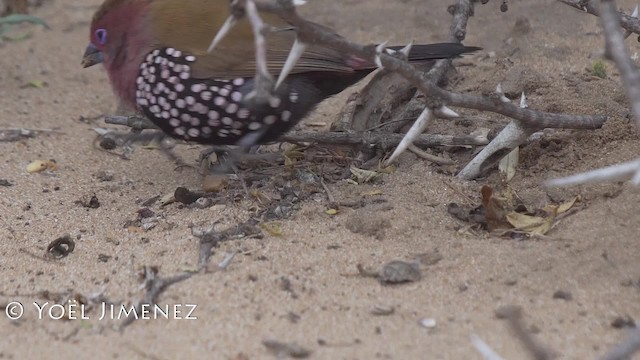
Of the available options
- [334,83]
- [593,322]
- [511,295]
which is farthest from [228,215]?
[593,322]

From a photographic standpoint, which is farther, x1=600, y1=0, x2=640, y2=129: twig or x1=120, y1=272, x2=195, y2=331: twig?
x1=120, y1=272, x2=195, y2=331: twig

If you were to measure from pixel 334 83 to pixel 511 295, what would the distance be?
1.24 meters

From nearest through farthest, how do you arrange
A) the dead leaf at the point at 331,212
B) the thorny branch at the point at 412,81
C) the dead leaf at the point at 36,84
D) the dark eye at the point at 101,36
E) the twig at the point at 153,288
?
the thorny branch at the point at 412,81 → the twig at the point at 153,288 → the dead leaf at the point at 331,212 → the dark eye at the point at 101,36 → the dead leaf at the point at 36,84

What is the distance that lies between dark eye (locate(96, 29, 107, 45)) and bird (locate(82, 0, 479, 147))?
0.33 feet

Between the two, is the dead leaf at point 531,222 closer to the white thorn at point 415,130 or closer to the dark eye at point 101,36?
the white thorn at point 415,130

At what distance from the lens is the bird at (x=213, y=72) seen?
3189mm

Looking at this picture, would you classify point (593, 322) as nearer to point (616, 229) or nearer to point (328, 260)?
point (616, 229)

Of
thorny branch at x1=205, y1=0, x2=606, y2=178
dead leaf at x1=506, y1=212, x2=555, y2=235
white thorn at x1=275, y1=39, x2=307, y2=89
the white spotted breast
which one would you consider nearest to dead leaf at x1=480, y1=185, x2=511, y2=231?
dead leaf at x1=506, y1=212, x2=555, y2=235

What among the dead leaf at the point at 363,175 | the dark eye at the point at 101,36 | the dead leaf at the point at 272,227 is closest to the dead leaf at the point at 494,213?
the dead leaf at the point at 363,175

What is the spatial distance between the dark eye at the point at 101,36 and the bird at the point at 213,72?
0.33 feet

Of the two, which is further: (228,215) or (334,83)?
(334,83)

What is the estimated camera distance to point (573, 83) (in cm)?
370

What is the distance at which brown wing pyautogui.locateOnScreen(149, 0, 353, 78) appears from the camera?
3.19 metres

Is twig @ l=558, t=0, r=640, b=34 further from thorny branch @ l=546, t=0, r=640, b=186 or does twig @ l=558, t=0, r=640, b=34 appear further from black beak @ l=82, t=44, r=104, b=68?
black beak @ l=82, t=44, r=104, b=68
